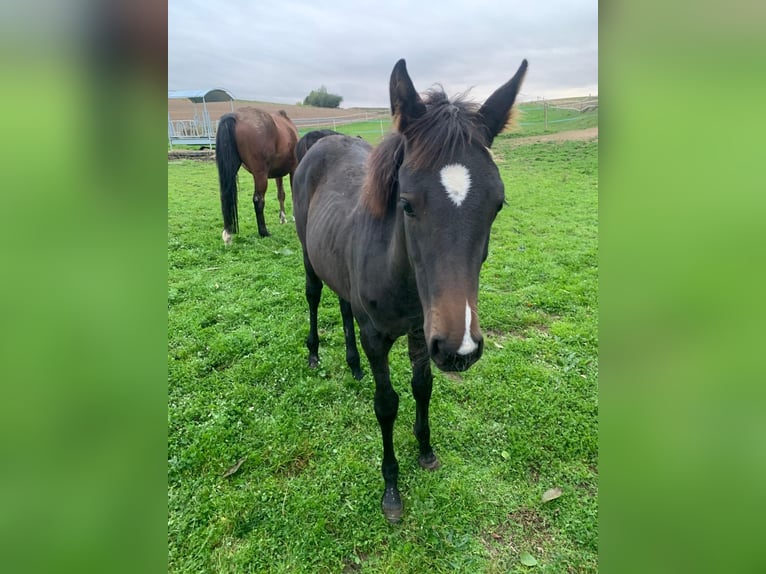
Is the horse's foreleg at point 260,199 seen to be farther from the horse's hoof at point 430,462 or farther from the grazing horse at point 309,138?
the horse's hoof at point 430,462

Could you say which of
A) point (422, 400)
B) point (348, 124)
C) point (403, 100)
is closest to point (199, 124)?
point (348, 124)

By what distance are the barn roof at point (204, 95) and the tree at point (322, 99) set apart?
970cm

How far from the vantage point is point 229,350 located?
157 inches

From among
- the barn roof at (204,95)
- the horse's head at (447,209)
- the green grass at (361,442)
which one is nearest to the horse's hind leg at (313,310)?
the green grass at (361,442)

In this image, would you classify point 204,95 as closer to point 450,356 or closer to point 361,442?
point 361,442

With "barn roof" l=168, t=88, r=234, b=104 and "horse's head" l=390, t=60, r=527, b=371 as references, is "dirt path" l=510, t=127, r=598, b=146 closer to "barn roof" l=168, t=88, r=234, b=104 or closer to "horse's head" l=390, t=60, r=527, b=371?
"horse's head" l=390, t=60, r=527, b=371

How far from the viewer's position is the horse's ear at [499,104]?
175 centimetres

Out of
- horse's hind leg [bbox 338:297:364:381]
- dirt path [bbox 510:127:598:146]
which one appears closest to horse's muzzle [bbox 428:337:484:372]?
horse's hind leg [bbox 338:297:364:381]

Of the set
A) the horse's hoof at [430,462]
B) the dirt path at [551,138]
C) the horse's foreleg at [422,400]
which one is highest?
the dirt path at [551,138]
